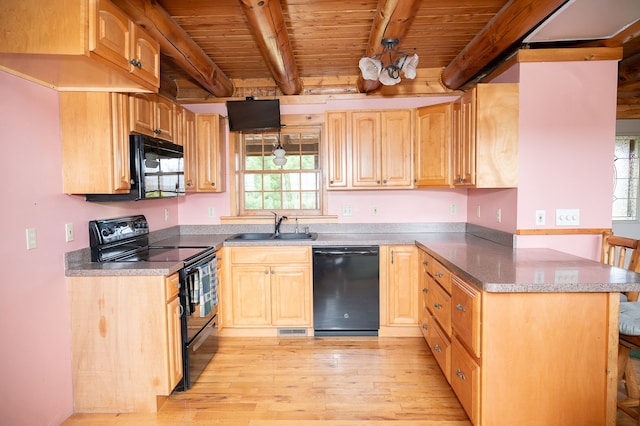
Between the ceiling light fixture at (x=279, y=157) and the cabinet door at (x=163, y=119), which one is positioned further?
the ceiling light fixture at (x=279, y=157)

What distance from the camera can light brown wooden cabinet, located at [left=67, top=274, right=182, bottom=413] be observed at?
2.13m

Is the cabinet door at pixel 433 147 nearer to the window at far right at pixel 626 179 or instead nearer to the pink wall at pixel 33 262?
the window at far right at pixel 626 179

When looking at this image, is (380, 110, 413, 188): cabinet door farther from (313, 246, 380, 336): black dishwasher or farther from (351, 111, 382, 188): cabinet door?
(313, 246, 380, 336): black dishwasher

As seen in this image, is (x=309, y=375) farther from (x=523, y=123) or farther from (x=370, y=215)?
(x=523, y=123)

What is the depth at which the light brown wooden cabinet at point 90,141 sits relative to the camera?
213 cm

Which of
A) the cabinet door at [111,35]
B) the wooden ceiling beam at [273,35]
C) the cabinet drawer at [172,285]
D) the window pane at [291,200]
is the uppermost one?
the wooden ceiling beam at [273,35]

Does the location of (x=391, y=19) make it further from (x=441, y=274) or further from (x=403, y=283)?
(x=403, y=283)

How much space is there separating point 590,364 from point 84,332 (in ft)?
9.33

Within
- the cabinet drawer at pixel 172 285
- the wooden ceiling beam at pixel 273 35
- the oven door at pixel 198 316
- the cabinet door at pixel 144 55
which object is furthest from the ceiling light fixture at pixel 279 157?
the cabinet drawer at pixel 172 285

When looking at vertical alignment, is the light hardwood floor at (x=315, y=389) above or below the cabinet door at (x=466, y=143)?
below

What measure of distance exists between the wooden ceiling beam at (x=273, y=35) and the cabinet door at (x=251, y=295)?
1770 millimetres

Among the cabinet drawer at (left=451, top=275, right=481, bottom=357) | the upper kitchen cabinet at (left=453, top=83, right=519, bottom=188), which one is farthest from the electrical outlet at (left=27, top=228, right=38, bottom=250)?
the upper kitchen cabinet at (left=453, top=83, right=519, bottom=188)

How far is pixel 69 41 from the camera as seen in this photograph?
60.5 inches

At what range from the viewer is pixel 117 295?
2.13 meters
